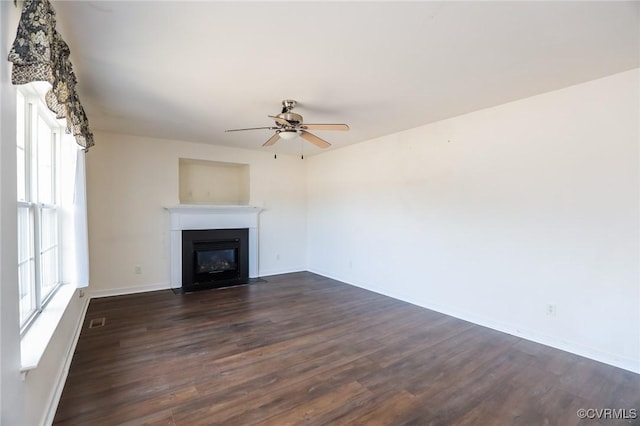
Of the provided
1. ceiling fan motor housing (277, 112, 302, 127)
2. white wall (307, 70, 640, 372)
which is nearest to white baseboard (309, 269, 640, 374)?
white wall (307, 70, 640, 372)

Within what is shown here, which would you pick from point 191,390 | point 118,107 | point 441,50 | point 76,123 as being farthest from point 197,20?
point 191,390

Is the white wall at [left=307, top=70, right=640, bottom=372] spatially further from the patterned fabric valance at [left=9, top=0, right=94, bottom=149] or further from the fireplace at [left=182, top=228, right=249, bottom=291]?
the patterned fabric valance at [left=9, top=0, right=94, bottom=149]

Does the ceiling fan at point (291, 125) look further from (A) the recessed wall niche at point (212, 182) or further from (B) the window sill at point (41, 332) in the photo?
(A) the recessed wall niche at point (212, 182)

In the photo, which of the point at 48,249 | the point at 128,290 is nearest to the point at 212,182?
the point at 128,290

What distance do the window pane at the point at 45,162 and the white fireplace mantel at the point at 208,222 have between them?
218 centimetres

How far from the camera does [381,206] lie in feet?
16.1

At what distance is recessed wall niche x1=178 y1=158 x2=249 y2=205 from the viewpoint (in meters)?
5.72

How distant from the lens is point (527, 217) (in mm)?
3203

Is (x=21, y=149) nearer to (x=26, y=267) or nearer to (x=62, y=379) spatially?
(x=26, y=267)

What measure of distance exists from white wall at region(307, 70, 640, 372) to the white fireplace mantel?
8.07 feet

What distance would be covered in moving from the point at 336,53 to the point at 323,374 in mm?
2573

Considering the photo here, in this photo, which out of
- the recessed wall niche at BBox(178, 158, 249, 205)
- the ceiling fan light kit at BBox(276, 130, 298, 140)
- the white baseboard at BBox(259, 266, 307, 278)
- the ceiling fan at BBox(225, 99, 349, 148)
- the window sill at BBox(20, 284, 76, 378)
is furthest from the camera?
the white baseboard at BBox(259, 266, 307, 278)

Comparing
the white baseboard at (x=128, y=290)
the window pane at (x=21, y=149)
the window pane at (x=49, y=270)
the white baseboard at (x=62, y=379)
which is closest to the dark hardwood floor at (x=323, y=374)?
the white baseboard at (x=62, y=379)

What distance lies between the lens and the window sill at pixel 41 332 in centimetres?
158
